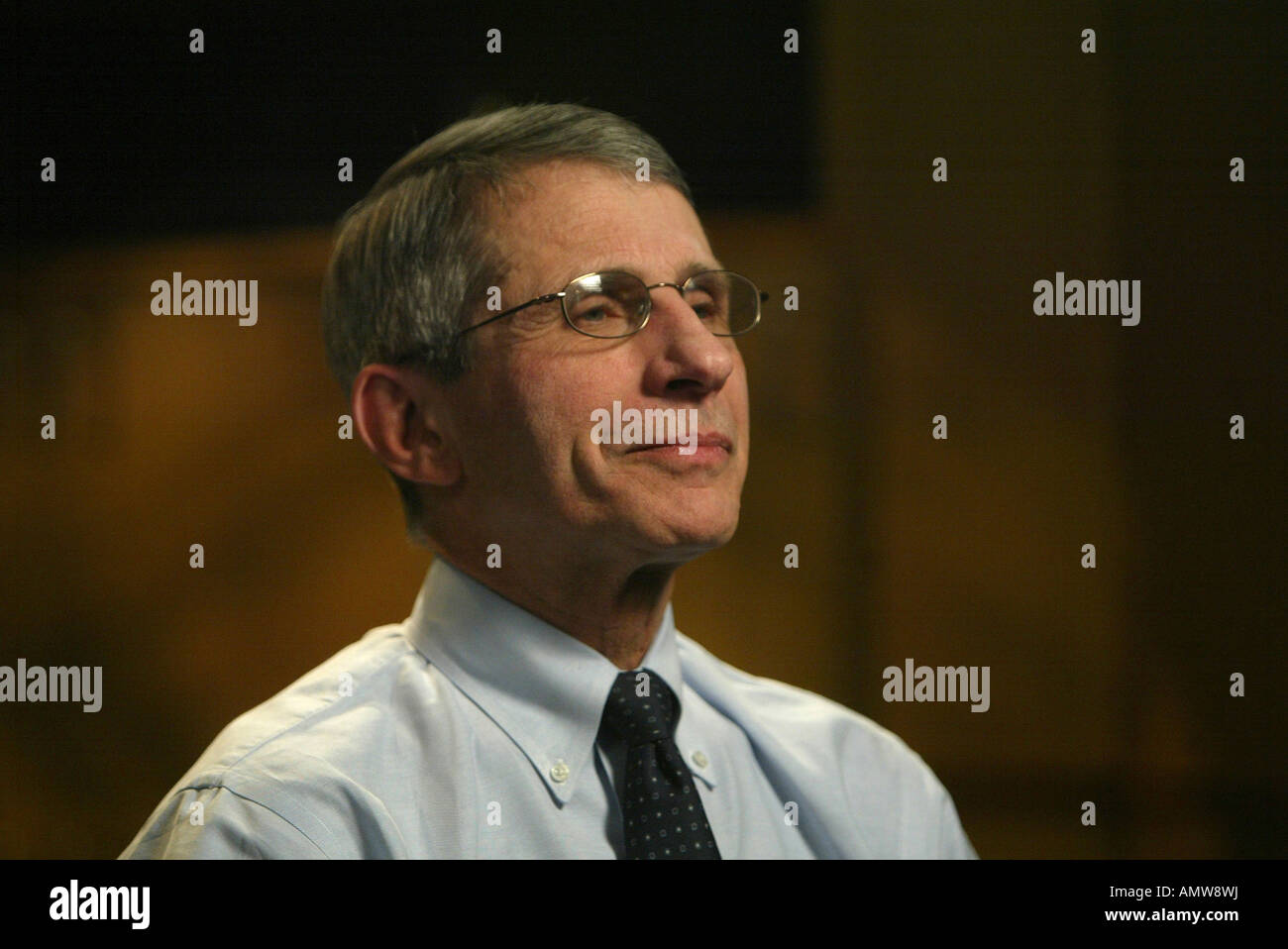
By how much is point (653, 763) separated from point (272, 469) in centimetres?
75

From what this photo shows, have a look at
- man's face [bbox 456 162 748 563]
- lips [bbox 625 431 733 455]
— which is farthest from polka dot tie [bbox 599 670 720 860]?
lips [bbox 625 431 733 455]

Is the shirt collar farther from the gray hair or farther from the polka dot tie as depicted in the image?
the gray hair

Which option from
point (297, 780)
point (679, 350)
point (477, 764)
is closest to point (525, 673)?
point (477, 764)

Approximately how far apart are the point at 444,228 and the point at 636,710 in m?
0.73

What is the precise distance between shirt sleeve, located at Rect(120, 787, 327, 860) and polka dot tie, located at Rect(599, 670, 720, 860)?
407mm

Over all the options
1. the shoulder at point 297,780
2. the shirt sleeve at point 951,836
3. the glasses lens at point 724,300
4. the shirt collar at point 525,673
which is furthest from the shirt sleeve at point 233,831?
the shirt sleeve at point 951,836

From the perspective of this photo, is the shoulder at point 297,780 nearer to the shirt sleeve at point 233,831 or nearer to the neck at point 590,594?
the shirt sleeve at point 233,831

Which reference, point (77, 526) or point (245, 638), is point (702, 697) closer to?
point (245, 638)

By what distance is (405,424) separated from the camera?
5.57ft

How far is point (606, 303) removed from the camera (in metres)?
1.59

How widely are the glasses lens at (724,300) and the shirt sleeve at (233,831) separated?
2.86 feet

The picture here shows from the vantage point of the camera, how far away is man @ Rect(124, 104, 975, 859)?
1552 millimetres

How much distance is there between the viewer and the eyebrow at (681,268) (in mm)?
1591
